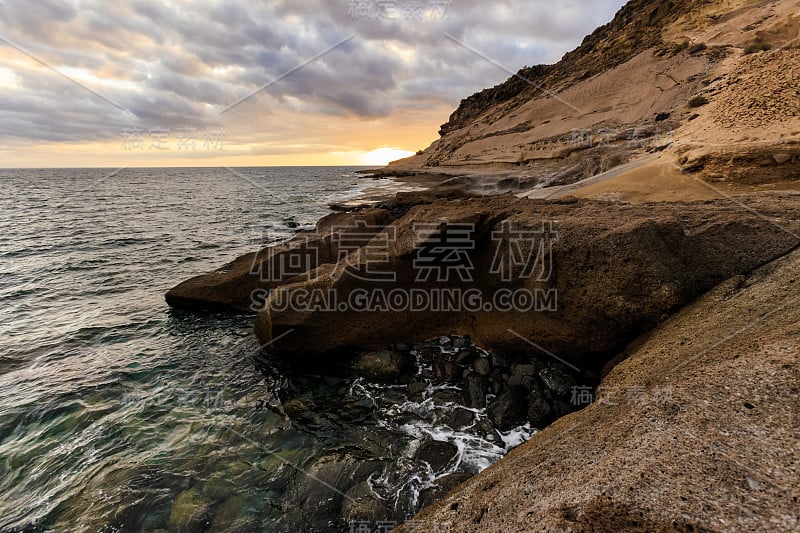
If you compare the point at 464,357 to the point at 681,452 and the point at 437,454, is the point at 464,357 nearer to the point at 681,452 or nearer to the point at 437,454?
the point at 437,454

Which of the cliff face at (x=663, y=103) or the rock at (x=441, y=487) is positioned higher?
the cliff face at (x=663, y=103)

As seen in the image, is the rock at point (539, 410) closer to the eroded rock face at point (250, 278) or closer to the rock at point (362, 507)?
the rock at point (362, 507)

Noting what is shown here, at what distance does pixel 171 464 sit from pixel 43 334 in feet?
26.0

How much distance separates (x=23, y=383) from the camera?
8.28m

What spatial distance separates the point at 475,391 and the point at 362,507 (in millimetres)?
2942

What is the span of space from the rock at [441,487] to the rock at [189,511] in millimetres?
3129

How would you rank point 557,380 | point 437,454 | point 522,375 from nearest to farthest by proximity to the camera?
1. point 437,454
2. point 557,380
3. point 522,375

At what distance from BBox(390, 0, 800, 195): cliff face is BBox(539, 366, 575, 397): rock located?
766 cm

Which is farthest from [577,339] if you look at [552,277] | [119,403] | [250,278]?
[250,278]

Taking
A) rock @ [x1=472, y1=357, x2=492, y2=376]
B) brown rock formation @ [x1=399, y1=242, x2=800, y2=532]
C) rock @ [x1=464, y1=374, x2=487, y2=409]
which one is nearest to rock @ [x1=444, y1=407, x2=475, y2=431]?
rock @ [x1=464, y1=374, x2=487, y2=409]

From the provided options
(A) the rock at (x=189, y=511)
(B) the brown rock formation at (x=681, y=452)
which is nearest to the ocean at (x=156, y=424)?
(A) the rock at (x=189, y=511)

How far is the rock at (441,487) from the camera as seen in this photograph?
17.1ft

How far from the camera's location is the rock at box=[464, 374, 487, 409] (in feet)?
22.7

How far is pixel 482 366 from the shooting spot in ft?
24.8
